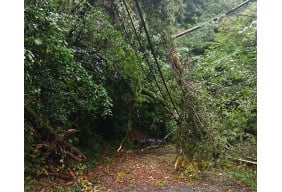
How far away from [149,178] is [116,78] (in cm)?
159

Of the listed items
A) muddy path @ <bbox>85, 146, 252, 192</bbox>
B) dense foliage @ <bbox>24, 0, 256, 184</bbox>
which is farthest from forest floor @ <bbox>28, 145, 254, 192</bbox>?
dense foliage @ <bbox>24, 0, 256, 184</bbox>

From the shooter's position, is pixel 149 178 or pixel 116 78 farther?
pixel 116 78

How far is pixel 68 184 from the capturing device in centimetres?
309

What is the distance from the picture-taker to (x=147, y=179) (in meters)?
3.49

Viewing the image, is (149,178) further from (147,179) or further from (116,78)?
(116,78)

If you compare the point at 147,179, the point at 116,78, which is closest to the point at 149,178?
the point at 147,179

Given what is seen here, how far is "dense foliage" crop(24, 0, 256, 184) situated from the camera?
9.64 feet

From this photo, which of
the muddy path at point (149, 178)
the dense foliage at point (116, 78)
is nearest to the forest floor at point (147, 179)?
the muddy path at point (149, 178)

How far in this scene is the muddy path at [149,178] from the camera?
314 cm

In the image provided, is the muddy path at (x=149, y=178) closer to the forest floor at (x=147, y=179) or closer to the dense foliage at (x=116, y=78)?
the forest floor at (x=147, y=179)

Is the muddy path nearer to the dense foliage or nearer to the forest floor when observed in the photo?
the forest floor

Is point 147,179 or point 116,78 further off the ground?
point 116,78

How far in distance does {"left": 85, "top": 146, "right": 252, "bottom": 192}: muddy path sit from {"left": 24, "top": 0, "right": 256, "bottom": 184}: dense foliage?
276mm
